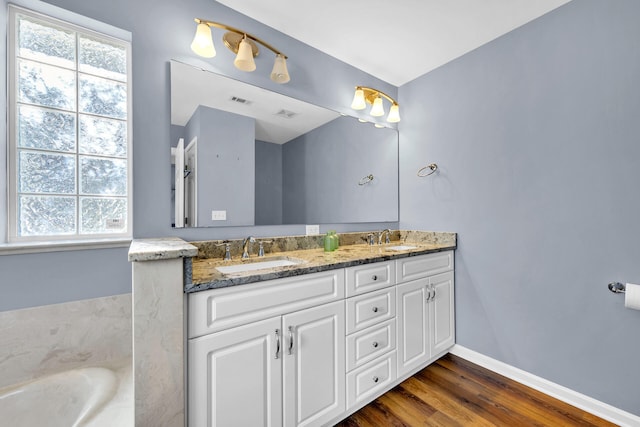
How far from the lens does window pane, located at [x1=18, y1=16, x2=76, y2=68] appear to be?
1253 mm

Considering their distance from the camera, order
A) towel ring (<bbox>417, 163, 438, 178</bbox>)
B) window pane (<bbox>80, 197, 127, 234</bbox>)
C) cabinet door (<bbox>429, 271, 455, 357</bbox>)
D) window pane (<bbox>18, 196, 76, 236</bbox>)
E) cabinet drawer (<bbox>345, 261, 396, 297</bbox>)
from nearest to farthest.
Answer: window pane (<bbox>18, 196, 76, 236</bbox>) < window pane (<bbox>80, 197, 127, 234</bbox>) < cabinet drawer (<bbox>345, 261, 396, 297</bbox>) < cabinet door (<bbox>429, 271, 455, 357</bbox>) < towel ring (<bbox>417, 163, 438, 178</bbox>)

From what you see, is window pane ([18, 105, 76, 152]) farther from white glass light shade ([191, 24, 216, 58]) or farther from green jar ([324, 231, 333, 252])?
green jar ([324, 231, 333, 252])

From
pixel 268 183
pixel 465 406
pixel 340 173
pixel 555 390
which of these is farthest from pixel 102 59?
pixel 555 390

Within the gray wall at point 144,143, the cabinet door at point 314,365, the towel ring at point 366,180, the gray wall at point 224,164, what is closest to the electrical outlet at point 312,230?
the gray wall at point 144,143

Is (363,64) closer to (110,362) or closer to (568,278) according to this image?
(568,278)

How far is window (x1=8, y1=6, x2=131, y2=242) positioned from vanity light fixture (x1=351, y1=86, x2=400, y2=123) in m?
1.54

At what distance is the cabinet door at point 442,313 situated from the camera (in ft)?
6.57

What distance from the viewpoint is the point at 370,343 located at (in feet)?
5.12

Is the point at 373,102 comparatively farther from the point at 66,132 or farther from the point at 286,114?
the point at 66,132

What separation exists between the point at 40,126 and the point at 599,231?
2.97 meters

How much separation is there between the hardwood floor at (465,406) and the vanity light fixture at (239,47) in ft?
6.91

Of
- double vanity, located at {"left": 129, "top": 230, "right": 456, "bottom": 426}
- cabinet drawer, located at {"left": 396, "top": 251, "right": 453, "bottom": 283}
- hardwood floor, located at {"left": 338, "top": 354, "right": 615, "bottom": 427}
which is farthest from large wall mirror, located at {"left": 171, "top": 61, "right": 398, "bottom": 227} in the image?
hardwood floor, located at {"left": 338, "top": 354, "right": 615, "bottom": 427}

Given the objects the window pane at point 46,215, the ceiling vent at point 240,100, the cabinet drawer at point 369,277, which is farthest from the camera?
the ceiling vent at point 240,100

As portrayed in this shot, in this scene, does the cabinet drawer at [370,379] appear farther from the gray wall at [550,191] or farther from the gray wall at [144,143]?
the gray wall at [144,143]
